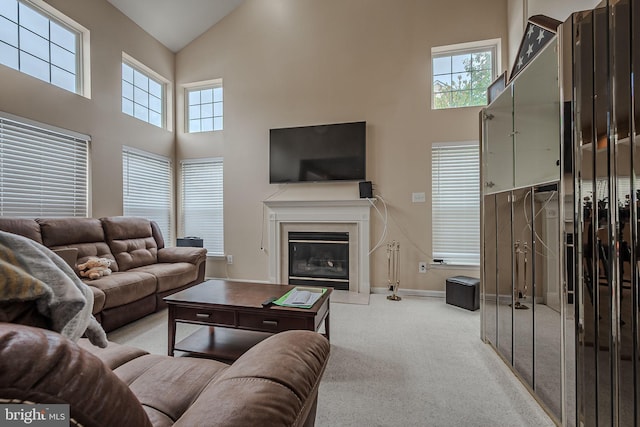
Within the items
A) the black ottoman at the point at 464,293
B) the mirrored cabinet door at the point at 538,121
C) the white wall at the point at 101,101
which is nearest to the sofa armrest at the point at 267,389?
the mirrored cabinet door at the point at 538,121

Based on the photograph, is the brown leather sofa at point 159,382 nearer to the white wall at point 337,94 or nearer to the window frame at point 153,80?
the white wall at point 337,94

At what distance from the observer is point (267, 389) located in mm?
729

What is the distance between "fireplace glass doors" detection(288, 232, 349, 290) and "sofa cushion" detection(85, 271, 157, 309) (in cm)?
184

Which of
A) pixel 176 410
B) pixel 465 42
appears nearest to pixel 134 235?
pixel 176 410

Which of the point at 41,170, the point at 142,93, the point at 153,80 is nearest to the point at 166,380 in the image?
the point at 41,170

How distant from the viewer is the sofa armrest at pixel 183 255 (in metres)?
3.57

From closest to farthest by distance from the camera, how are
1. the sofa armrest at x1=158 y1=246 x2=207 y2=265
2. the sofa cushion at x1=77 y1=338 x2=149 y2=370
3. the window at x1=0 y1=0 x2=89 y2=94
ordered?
the sofa cushion at x1=77 y1=338 x2=149 y2=370
the window at x1=0 y1=0 x2=89 y2=94
the sofa armrest at x1=158 y1=246 x2=207 y2=265

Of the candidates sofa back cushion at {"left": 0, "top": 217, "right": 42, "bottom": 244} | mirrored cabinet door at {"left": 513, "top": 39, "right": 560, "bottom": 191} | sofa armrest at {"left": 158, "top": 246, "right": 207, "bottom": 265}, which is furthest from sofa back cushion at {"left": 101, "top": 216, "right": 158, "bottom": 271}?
mirrored cabinet door at {"left": 513, "top": 39, "right": 560, "bottom": 191}

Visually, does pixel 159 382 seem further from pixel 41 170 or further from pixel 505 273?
pixel 41 170

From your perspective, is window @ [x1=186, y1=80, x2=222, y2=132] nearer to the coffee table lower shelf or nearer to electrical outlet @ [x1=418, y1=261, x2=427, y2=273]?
the coffee table lower shelf

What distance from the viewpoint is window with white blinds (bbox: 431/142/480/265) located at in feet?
12.1

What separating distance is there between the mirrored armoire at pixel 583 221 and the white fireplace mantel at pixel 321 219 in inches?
84.1

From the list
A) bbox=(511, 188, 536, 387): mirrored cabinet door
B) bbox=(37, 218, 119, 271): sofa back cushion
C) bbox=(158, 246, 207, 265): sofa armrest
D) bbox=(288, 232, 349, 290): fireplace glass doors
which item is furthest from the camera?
bbox=(288, 232, 349, 290): fireplace glass doors

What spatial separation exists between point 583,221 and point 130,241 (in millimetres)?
4090
